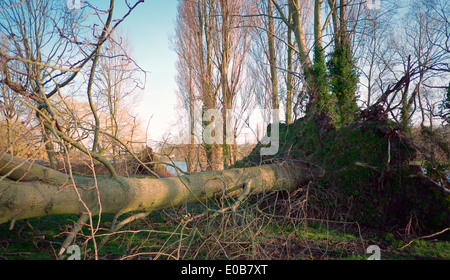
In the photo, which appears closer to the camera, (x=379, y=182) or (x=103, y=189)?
(x=103, y=189)

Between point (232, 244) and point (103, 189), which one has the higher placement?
point (103, 189)

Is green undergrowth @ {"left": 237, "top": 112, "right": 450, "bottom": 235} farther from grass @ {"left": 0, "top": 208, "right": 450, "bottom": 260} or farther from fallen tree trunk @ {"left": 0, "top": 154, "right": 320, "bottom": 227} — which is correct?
fallen tree trunk @ {"left": 0, "top": 154, "right": 320, "bottom": 227}

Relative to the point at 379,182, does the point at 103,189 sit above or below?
above

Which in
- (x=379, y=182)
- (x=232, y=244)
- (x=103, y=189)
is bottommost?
(x=232, y=244)

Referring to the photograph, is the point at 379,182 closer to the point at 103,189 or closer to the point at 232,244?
the point at 232,244

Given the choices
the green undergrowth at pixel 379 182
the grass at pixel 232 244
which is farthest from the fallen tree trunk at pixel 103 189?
the green undergrowth at pixel 379 182

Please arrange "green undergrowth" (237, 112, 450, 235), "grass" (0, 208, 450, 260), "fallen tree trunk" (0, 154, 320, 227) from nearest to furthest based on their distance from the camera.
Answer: "fallen tree trunk" (0, 154, 320, 227) < "grass" (0, 208, 450, 260) < "green undergrowth" (237, 112, 450, 235)

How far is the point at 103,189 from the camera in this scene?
3.05 meters

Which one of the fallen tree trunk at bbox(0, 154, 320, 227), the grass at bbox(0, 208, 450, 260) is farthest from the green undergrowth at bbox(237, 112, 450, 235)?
the fallen tree trunk at bbox(0, 154, 320, 227)

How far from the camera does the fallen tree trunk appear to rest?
2568 mm

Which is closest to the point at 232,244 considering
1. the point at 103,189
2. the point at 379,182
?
the point at 103,189

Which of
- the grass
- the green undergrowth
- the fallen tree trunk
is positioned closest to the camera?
the fallen tree trunk

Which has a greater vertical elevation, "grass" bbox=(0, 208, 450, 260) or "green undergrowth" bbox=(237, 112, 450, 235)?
"green undergrowth" bbox=(237, 112, 450, 235)
